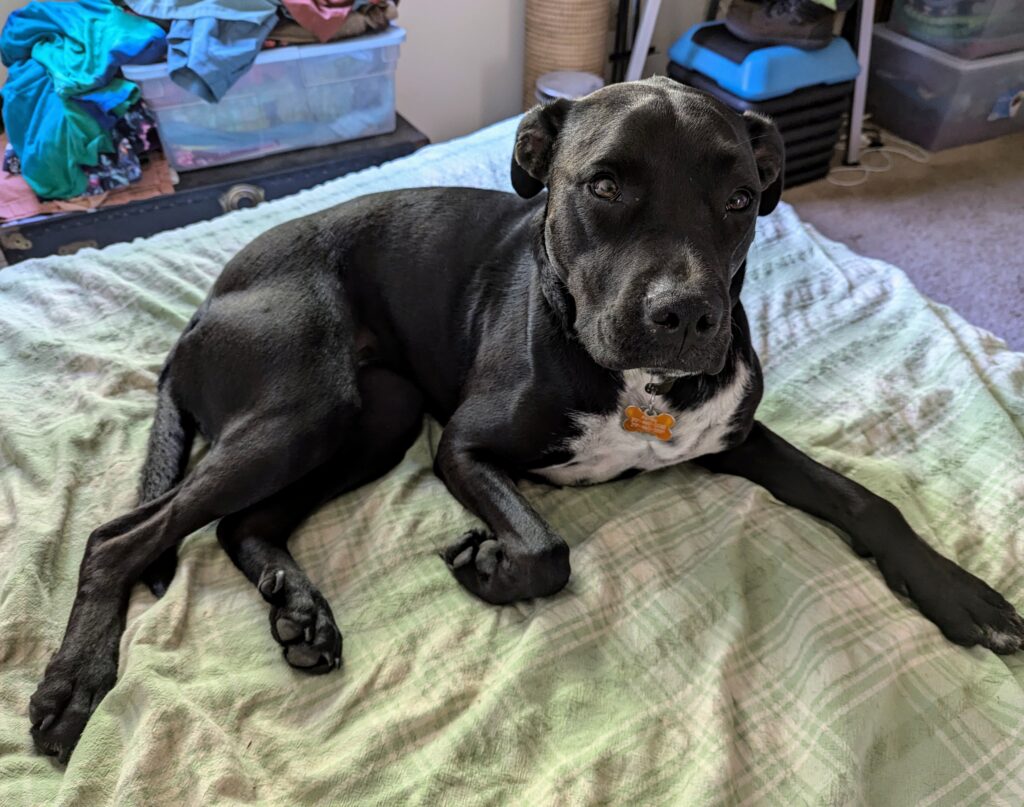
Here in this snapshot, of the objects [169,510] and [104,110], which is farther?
[104,110]

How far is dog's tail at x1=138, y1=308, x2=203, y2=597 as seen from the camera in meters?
1.63

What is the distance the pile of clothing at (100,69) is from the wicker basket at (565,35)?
4.03 ft

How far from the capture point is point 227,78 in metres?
2.98

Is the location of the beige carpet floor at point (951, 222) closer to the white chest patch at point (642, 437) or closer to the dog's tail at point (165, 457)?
the white chest patch at point (642, 437)

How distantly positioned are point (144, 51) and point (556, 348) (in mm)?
2278

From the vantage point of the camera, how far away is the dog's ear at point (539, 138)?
1.68 meters

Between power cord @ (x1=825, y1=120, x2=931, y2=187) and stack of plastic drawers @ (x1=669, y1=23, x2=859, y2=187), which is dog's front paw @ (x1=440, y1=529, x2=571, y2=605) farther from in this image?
power cord @ (x1=825, y1=120, x2=931, y2=187)

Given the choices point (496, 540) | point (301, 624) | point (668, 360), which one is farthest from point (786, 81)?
point (301, 624)

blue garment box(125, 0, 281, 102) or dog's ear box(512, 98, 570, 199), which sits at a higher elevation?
dog's ear box(512, 98, 570, 199)

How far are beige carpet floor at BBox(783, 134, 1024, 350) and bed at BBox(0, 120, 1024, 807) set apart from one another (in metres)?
1.38

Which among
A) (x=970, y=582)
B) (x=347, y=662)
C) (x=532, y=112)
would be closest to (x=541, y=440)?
(x=347, y=662)

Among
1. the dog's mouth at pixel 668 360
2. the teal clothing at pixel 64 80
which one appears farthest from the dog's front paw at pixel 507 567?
the teal clothing at pixel 64 80

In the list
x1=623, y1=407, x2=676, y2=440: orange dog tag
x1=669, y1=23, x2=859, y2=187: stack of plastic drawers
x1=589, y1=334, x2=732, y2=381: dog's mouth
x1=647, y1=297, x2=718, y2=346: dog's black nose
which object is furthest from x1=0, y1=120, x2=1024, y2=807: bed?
x1=669, y1=23, x2=859, y2=187: stack of plastic drawers

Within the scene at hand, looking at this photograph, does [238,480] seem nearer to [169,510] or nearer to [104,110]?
[169,510]
